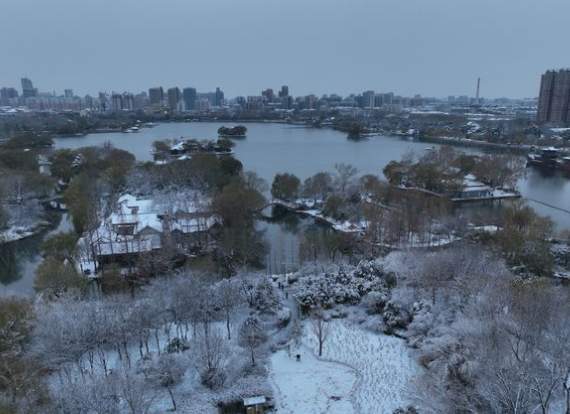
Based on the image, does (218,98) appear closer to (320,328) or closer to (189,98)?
(189,98)

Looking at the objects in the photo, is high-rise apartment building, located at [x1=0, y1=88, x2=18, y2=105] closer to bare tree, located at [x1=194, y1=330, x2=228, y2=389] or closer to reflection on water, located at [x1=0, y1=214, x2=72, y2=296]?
reflection on water, located at [x1=0, y1=214, x2=72, y2=296]

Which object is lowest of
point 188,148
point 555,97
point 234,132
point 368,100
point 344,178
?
point 344,178

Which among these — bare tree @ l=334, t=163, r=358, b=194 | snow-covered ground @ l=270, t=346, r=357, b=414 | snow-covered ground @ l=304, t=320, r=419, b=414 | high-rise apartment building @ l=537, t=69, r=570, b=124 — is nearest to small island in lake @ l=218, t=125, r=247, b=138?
bare tree @ l=334, t=163, r=358, b=194

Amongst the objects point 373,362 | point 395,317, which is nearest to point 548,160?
point 395,317

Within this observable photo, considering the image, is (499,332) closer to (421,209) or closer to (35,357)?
(35,357)

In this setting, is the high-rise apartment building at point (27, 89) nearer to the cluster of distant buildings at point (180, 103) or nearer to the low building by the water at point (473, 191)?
the cluster of distant buildings at point (180, 103)

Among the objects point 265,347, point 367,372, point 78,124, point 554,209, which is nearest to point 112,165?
point 265,347
